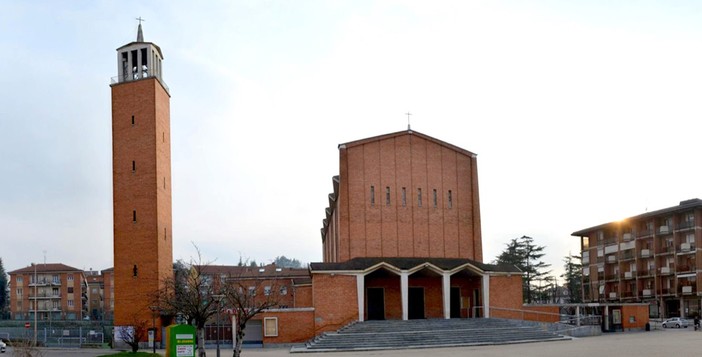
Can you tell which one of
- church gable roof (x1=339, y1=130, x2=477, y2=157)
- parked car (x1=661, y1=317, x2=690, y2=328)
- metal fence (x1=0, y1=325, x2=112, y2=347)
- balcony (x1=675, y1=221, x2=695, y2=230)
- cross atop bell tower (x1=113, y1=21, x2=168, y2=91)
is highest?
cross atop bell tower (x1=113, y1=21, x2=168, y2=91)

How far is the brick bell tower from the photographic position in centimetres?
4709

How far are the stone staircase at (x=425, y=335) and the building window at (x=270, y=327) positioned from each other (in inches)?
93.3

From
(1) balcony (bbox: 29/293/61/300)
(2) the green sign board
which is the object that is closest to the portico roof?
(2) the green sign board

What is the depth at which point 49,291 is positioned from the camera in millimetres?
93500

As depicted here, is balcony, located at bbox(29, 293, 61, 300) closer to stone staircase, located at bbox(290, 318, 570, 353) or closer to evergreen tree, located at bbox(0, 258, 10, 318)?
evergreen tree, located at bbox(0, 258, 10, 318)

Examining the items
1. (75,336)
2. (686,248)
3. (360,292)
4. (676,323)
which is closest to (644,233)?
(686,248)

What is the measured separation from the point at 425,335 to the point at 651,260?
45.4m

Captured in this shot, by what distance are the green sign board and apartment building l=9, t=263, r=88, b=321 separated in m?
71.6

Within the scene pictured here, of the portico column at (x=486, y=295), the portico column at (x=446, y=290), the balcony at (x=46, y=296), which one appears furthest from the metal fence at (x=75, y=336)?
the balcony at (x=46, y=296)

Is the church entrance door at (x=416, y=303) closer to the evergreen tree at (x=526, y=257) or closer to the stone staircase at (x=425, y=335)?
the stone staircase at (x=425, y=335)

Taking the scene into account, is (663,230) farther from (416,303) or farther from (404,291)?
(404,291)

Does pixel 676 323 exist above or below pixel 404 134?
below

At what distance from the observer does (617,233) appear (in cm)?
8019

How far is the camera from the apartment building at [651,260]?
6900cm
